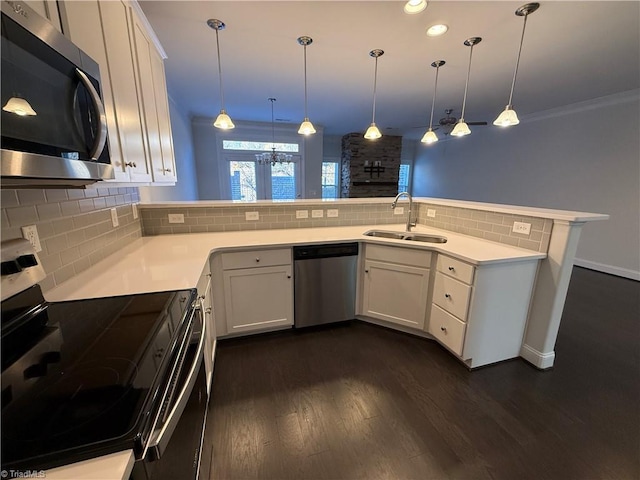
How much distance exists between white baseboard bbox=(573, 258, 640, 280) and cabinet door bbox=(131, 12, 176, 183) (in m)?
5.10

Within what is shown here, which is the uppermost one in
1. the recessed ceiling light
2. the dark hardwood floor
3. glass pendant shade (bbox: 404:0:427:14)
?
the recessed ceiling light

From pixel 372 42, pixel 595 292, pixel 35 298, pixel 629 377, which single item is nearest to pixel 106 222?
pixel 35 298

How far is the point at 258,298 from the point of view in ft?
7.07

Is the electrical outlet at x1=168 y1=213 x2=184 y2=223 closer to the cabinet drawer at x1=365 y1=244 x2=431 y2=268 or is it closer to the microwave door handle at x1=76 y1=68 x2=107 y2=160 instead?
the microwave door handle at x1=76 y1=68 x2=107 y2=160

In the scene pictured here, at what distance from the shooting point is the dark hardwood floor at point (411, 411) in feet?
4.34

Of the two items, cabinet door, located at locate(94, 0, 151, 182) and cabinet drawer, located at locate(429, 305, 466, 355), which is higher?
cabinet door, located at locate(94, 0, 151, 182)

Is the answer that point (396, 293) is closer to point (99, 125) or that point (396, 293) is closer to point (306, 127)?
point (306, 127)

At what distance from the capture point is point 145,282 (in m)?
1.30

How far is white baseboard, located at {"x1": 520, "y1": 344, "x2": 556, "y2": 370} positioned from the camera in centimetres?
196

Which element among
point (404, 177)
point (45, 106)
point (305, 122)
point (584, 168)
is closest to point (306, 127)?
point (305, 122)

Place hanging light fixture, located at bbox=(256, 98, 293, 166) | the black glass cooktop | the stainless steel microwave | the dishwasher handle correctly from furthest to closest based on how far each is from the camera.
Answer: hanging light fixture, located at bbox=(256, 98, 293, 166) < the dishwasher handle < the stainless steel microwave < the black glass cooktop

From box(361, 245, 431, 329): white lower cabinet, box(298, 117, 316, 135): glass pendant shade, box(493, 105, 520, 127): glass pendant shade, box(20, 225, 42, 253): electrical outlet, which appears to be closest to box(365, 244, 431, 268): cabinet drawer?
box(361, 245, 431, 329): white lower cabinet

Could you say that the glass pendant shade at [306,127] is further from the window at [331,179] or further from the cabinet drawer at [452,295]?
the window at [331,179]

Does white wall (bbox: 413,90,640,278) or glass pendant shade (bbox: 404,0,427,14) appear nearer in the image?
glass pendant shade (bbox: 404,0,427,14)
